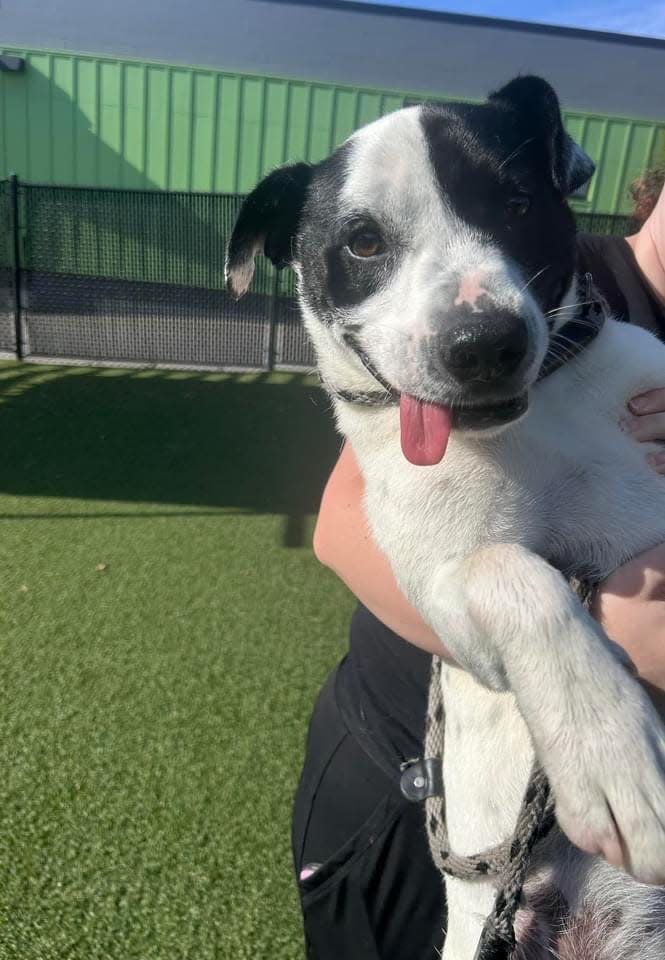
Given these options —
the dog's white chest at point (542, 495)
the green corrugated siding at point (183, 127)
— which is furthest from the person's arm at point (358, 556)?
the green corrugated siding at point (183, 127)

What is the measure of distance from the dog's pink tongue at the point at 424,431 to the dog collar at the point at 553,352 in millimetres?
29

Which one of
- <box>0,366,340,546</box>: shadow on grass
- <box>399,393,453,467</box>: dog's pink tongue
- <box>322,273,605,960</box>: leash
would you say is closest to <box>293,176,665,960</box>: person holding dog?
<box>322,273,605,960</box>: leash

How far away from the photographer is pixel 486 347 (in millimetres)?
1245

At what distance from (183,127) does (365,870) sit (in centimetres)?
1140

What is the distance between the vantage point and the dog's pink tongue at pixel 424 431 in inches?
52.3

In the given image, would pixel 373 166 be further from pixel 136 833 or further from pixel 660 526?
pixel 136 833

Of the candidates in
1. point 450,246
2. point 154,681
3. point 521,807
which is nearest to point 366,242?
point 450,246

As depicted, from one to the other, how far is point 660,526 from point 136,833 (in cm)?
204

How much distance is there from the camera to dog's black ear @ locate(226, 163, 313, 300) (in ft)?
6.04

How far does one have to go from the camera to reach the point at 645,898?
1.25 m

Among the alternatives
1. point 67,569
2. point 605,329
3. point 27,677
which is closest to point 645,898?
point 605,329

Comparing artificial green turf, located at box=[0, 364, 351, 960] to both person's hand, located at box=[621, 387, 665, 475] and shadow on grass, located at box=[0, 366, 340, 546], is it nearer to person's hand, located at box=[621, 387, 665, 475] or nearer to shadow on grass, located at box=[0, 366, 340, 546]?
shadow on grass, located at box=[0, 366, 340, 546]

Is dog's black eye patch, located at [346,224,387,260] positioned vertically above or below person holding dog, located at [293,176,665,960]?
above

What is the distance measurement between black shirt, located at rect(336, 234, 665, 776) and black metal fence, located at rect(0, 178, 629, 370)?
6.50 metres
